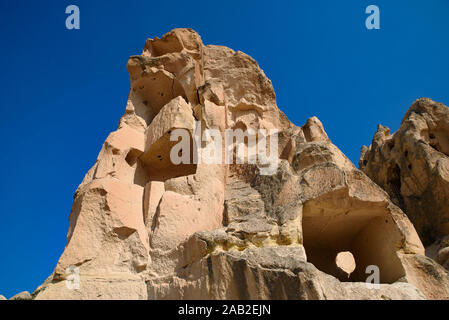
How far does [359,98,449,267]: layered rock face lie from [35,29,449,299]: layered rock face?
6.03 m

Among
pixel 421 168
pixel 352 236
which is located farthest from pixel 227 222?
pixel 421 168

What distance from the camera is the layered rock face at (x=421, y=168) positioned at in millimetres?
13164

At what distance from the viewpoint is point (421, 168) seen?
14.0m

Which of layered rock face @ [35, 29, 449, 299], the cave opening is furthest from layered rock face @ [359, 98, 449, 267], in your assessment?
layered rock face @ [35, 29, 449, 299]

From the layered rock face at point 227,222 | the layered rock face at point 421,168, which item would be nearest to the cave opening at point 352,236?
the layered rock face at point 227,222

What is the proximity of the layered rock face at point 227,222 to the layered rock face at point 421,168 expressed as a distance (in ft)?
19.8

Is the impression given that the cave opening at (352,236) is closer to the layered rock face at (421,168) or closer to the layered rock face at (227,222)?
the layered rock face at (227,222)

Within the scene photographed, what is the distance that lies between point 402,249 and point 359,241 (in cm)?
109

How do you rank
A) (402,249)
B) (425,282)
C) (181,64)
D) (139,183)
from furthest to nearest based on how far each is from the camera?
(181,64)
(139,183)
(402,249)
(425,282)

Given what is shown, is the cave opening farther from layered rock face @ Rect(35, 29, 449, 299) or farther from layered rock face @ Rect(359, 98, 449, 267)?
layered rock face @ Rect(359, 98, 449, 267)

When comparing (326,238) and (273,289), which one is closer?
(273,289)
